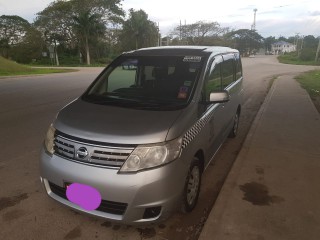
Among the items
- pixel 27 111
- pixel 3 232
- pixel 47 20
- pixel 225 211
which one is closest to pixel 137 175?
pixel 225 211

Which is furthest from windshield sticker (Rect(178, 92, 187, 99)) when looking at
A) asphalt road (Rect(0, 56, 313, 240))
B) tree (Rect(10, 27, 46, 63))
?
tree (Rect(10, 27, 46, 63))

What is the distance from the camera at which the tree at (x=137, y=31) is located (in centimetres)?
4972

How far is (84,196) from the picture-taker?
258 centimetres

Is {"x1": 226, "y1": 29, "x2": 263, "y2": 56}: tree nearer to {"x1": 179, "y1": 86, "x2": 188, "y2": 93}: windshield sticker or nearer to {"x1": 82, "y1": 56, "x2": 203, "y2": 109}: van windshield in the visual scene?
{"x1": 82, "y1": 56, "x2": 203, "y2": 109}: van windshield

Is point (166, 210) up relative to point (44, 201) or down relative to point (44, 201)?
up

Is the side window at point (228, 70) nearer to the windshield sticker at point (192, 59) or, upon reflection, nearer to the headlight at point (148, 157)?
the windshield sticker at point (192, 59)

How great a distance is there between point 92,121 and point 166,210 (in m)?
1.07

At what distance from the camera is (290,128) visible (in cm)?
637

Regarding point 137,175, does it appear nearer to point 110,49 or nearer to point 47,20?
point 47,20

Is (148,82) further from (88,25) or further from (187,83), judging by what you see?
(88,25)

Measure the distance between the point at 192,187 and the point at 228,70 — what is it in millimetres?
2378

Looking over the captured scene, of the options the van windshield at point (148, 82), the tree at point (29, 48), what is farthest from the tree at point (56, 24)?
the van windshield at point (148, 82)

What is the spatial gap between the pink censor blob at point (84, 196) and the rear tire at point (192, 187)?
2.89 ft

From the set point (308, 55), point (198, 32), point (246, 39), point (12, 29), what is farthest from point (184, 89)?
point (246, 39)
